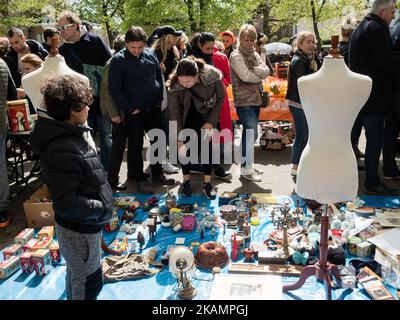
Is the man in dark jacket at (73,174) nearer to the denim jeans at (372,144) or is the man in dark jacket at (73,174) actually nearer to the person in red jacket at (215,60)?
the person in red jacket at (215,60)

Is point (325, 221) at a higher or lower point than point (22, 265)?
higher

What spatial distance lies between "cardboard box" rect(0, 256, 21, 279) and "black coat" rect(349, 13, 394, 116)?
11.1 feet

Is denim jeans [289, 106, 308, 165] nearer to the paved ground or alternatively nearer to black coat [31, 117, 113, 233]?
the paved ground

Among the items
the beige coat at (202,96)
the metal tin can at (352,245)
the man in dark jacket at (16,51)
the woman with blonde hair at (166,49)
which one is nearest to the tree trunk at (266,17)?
the woman with blonde hair at (166,49)

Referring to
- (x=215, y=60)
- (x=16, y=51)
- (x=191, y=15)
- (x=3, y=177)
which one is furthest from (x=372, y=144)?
(x=191, y=15)

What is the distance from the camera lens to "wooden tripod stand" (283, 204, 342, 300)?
2.62 m

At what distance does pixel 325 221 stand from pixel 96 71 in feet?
9.80

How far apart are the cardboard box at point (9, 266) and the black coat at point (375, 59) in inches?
133

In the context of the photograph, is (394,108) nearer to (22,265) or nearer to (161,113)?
(161,113)

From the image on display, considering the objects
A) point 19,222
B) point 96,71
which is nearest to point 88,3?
point 96,71

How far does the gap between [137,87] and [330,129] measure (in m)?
2.29

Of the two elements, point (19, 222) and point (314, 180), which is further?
point (19, 222)

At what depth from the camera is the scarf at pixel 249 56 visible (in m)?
4.52

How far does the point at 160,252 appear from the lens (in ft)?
10.9
